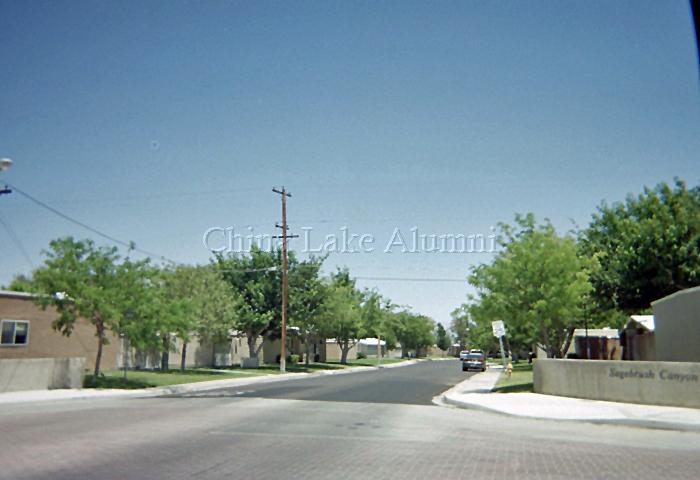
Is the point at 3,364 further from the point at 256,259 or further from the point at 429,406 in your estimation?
the point at 256,259

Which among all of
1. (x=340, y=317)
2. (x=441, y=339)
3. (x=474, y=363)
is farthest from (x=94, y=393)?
(x=441, y=339)

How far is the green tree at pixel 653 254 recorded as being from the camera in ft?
96.5

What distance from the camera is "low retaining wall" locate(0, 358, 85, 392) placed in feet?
76.1

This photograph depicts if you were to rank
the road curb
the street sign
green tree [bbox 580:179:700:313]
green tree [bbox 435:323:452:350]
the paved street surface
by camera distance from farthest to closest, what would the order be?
green tree [bbox 435:323:452:350] → green tree [bbox 580:179:700:313] → the street sign → the road curb → the paved street surface

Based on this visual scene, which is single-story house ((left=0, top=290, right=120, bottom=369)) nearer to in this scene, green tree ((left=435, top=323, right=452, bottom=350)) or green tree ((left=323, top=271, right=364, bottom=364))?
green tree ((left=323, top=271, right=364, bottom=364))

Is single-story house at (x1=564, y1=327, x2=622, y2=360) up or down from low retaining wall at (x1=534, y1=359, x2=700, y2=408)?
up

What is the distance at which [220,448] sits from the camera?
10.5 m

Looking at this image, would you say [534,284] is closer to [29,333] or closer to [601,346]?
[601,346]

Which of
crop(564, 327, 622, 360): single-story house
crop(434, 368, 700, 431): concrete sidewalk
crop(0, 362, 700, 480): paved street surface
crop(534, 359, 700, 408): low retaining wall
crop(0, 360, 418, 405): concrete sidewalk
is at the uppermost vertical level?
crop(564, 327, 622, 360): single-story house

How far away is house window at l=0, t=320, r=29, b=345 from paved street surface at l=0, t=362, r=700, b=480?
17.6 meters

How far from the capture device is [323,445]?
11.0 metres

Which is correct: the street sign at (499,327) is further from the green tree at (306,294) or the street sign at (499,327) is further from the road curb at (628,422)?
the green tree at (306,294)

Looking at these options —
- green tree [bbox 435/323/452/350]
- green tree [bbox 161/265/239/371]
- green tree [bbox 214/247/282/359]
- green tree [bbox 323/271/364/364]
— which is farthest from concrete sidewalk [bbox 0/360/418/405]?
green tree [bbox 435/323/452/350]

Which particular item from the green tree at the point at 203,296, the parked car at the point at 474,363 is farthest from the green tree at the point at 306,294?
the parked car at the point at 474,363
